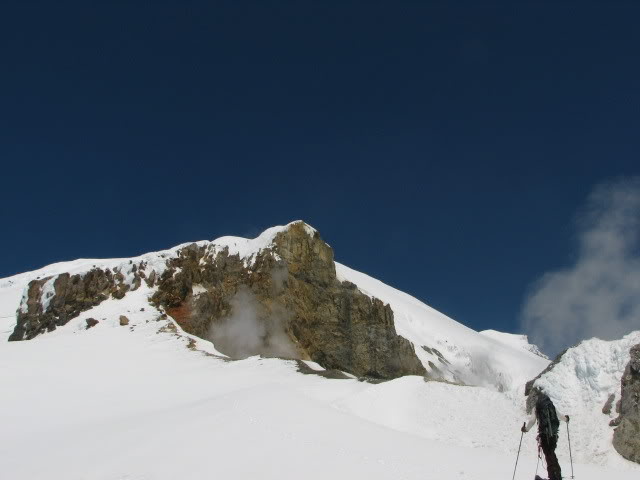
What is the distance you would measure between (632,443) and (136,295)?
147 ft

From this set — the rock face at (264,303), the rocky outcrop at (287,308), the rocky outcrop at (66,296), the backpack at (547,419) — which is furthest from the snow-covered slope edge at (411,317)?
the backpack at (547,419)

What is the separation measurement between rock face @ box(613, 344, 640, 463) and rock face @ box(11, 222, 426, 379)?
111 ft

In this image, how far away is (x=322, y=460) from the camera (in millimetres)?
14656

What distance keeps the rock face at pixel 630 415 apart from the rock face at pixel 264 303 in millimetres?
33875

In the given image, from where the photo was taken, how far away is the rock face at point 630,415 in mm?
19766

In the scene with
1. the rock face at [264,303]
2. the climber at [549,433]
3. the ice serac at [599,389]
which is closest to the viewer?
the climber at [549,433]

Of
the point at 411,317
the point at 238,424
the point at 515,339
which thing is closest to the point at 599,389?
the point at 238,424

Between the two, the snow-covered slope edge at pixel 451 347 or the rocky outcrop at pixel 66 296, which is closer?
the rocky outcrop at pixel 66 296

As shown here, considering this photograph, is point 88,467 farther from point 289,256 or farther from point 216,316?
point 289,256

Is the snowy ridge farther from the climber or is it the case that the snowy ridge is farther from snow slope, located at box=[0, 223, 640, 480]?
the climber

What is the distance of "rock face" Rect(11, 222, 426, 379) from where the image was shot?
5178cm

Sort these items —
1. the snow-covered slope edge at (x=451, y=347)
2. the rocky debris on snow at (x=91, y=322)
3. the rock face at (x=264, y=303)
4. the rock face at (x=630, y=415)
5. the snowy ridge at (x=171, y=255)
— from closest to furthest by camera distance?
the rock face at (x=630, y=415), the rocky debris on snow at (x=91, y=322), the rock face at (x=264, y=303), the snowy ridge at (x=171, y=255), the snow-covered slope edge at (x=451, y=347)

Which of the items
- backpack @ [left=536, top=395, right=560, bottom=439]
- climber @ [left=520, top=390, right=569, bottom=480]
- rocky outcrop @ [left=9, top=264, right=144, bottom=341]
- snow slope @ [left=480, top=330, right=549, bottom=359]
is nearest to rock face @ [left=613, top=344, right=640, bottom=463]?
climber @ [left=520, top=390, right=569, bottom=480]

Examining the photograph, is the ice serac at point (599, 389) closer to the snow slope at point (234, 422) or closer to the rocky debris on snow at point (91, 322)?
the snow slope at point (234, 422)
